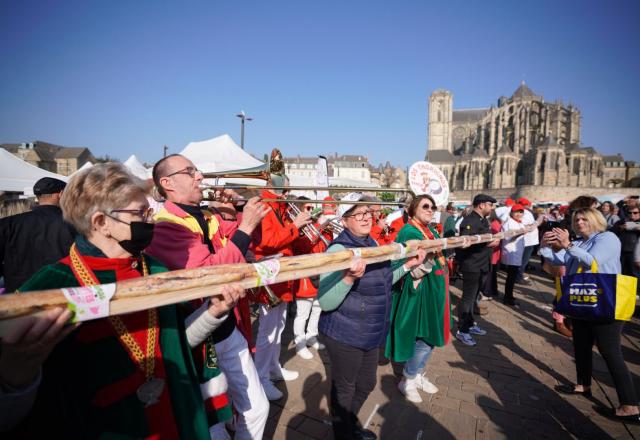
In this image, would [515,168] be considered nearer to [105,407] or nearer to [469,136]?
[469,136]

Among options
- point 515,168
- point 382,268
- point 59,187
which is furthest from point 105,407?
point 515,168

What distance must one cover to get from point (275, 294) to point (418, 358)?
1914 millimetres

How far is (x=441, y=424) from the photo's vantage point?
3320mm

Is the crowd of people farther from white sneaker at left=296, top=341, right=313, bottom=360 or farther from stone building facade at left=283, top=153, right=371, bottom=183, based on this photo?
stone building facade at left=283, top=153, right=371, bottom=183

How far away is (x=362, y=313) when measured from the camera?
269 centimetres

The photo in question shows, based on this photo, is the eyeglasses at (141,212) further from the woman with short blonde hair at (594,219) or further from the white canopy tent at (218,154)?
the white canopy tent at (218,154)

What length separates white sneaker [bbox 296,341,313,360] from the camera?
4.79 meters

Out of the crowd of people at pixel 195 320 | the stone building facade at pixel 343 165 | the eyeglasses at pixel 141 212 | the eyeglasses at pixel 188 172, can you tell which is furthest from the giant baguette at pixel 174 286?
the stone building facade at pixel 343 165

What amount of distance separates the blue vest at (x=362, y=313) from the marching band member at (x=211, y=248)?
0.80m

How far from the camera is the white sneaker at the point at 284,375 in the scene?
4.12 m

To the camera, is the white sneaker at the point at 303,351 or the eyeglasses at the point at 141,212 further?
the white sneaker at the point at 303,351

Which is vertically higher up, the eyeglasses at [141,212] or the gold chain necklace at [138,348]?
the eyeglasses at [141,212]

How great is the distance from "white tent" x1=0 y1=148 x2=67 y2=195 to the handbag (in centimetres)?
1169

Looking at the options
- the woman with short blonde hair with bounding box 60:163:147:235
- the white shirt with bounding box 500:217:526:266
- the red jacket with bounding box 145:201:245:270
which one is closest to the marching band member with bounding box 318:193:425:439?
the red jacket with bounding box 145:201:245:270
